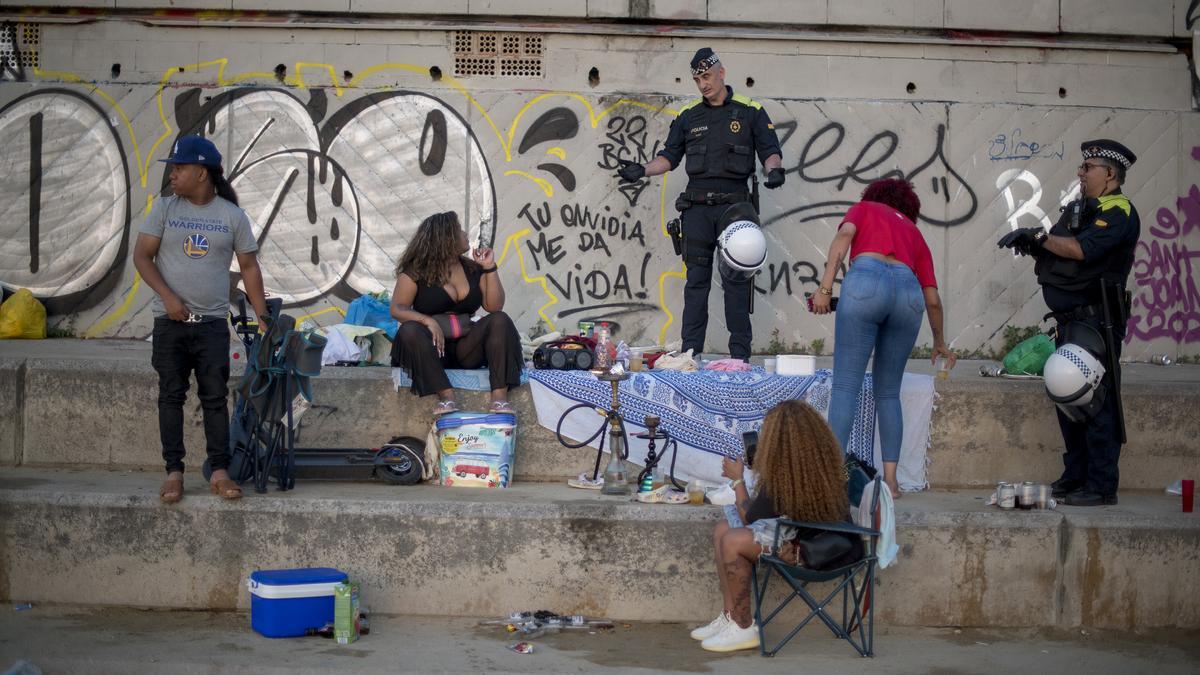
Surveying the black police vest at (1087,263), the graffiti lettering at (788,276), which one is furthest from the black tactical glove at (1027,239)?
the graffiti lettering at (788,276)

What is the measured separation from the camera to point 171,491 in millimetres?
6715

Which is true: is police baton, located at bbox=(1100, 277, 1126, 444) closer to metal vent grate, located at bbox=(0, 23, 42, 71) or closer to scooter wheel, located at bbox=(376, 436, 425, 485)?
scooter wheel, located at bbox=(376, 436, 425, 485)

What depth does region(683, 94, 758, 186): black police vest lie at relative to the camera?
8.82 meters

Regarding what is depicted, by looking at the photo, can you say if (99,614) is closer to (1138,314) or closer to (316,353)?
(316,353)

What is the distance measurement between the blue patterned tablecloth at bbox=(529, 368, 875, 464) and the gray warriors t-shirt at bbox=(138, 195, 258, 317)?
2034 millimetres

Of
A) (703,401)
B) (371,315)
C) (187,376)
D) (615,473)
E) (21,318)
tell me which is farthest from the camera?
(21,318)

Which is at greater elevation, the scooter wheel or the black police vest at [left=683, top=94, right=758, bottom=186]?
the black police vest at [left=683, top=94, right=758, bottom=186]

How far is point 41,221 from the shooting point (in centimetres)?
1105

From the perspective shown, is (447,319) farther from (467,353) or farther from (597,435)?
(597,435)

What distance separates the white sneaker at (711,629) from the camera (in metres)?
6.23

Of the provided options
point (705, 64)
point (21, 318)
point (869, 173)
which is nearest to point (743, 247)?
point (705, 64)

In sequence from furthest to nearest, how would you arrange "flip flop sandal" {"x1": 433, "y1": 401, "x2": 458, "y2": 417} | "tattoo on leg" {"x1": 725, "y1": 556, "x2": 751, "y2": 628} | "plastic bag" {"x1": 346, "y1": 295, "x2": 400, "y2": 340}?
"plastic bag" {"x1": 346, "y1": 295, "x2": 400, "y2": 340} → "flip flop sandal" {"x1": 433, "y1": 401, "x2": 458, "y2": 417} → "tattoo on leg" {"x1": 725, "y1": 556, "x2": 751, "y2": 628}

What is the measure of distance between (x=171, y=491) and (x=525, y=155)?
5.20 metres

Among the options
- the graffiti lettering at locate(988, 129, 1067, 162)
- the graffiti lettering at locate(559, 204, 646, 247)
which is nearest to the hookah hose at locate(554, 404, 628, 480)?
the graffiti lettering at locate(559, 204, 646, 247)
